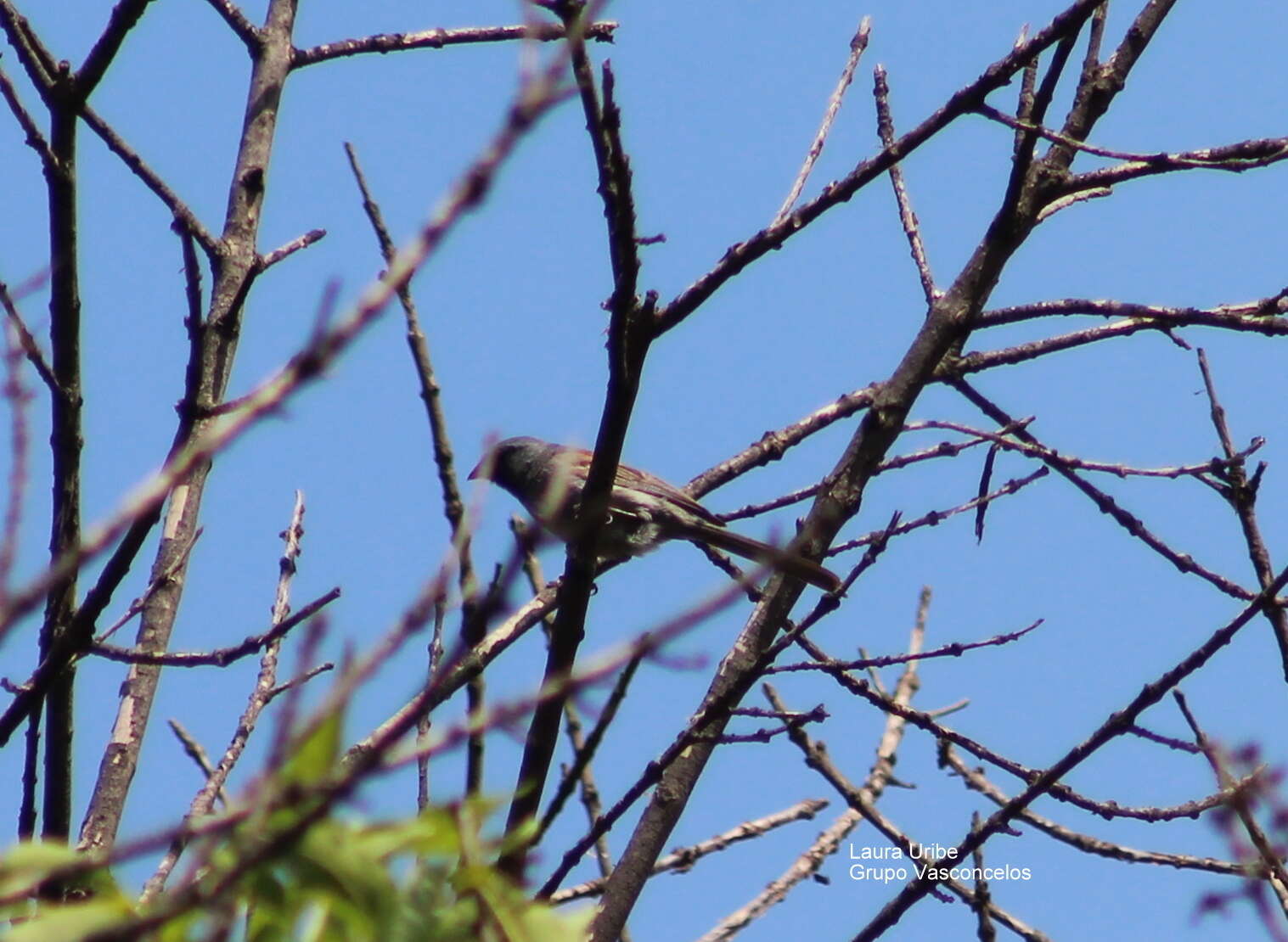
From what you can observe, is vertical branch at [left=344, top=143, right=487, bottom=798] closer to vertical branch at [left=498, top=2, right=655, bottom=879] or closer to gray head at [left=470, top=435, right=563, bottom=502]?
vertical branch at [left=498, top=2, right=655, bottom=879]

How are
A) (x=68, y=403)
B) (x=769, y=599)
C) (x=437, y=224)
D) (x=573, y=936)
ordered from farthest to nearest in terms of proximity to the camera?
(x=769, y=599) → (x=68, y=403) → (x=573, y=936) → (x=437, y=224)

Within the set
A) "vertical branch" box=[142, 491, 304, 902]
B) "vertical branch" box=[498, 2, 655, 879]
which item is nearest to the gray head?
"vertical branch" box=[142, 491, 304, 902]

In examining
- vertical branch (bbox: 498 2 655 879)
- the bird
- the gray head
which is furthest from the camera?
the gray head

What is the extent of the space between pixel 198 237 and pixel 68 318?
1.03 m

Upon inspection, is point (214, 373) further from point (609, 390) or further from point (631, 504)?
point (631, 504)

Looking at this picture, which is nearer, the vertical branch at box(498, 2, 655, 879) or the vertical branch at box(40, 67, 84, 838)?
the vertical branch at box(498, 2, 655, 879)

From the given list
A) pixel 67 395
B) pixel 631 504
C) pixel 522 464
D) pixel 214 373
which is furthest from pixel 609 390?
pixel 522 464

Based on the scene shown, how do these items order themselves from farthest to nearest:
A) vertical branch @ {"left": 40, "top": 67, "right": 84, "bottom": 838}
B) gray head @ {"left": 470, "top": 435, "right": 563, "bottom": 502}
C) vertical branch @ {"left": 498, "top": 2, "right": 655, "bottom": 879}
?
gray head @ {"left": 470, "top": 435, "right": 563, "bottom": 502}
vertical branch @ {"left": 40, "top": 67, "right": 84, "bottom": 838}
vertical branch @ {"left": 498, "top": 2, "right": 655, "bottom": 879}

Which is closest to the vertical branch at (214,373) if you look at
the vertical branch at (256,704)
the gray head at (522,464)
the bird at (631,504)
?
the vertical branch at (256,704)

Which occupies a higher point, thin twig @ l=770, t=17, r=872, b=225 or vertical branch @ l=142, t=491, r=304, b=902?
thin twig @ l=770, t=17, r=872, b=225

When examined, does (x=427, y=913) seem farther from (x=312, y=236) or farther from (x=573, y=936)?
(x=312, y=236)

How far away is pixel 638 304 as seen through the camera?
115 inches

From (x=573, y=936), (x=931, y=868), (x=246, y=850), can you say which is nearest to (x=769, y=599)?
(x=931, y=868)

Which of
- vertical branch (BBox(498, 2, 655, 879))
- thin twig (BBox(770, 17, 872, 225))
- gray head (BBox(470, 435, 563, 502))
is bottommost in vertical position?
vertical branch (BBox(498, 2, 655, 879))
